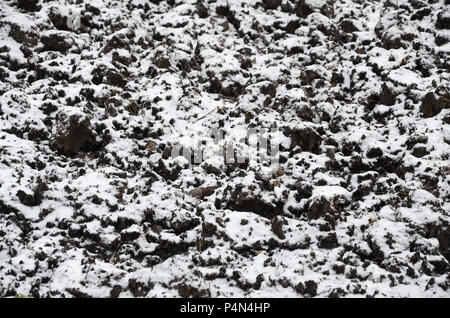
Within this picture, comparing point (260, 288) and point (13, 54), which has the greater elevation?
point (13, 54)

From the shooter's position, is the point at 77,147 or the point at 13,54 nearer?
the point at 77,147

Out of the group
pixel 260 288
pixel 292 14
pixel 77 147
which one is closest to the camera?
pixel 260 288

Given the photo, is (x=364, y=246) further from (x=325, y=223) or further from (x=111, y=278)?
(x=111, y=278)

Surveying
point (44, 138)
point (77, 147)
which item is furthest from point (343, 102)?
point (44, 138)

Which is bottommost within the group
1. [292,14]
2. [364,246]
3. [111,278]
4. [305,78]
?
[111,278]

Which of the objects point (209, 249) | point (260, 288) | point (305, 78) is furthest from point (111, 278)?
point (305, 78)
